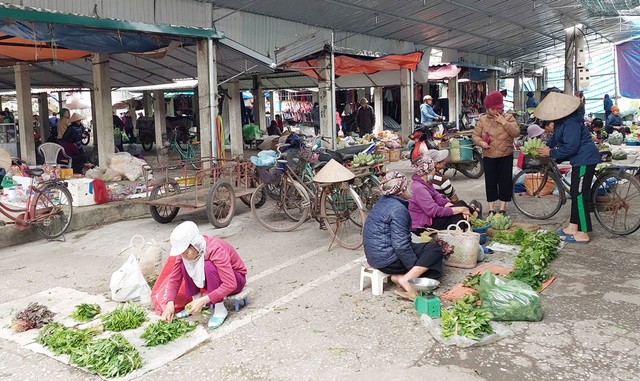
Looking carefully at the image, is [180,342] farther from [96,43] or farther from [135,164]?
[135,164]

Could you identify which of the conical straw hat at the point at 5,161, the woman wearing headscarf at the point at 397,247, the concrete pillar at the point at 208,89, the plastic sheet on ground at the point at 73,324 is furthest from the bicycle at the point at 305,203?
the conical straw hat at the point at 5,161

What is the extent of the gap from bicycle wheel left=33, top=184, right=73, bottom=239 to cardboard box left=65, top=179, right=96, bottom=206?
1.08 meters

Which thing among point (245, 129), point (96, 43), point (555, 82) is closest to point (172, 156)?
point (245, 129)

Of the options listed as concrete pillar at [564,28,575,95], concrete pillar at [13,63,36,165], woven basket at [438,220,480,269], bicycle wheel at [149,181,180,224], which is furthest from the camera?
concrete pillar at [564,28,575,95]

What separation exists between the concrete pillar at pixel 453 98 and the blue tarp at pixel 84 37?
1589 centimetres

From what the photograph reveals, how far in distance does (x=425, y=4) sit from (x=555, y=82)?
25580mm

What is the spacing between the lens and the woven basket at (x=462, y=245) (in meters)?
5.96

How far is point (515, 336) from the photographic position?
4320 millimetres

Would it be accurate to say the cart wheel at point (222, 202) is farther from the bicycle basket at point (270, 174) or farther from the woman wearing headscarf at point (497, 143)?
the woman wearing headscarf at point (497, 143)

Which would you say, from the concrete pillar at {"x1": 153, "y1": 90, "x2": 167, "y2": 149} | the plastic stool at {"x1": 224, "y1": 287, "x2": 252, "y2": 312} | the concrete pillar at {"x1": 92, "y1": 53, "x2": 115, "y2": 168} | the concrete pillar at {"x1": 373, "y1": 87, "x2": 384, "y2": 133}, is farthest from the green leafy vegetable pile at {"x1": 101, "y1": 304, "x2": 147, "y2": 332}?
the concrete pillar at {"x1": 373, "y1": 87, "x2": 384, "y2": 133}

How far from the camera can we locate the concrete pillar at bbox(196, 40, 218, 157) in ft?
36.6

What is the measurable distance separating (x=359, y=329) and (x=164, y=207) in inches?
216

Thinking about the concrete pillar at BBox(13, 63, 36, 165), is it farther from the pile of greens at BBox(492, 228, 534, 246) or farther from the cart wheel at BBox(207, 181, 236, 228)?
the pile of greens at BBox(492, 228, 534, 246)

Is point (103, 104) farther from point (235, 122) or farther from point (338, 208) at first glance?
point (338, 208)
